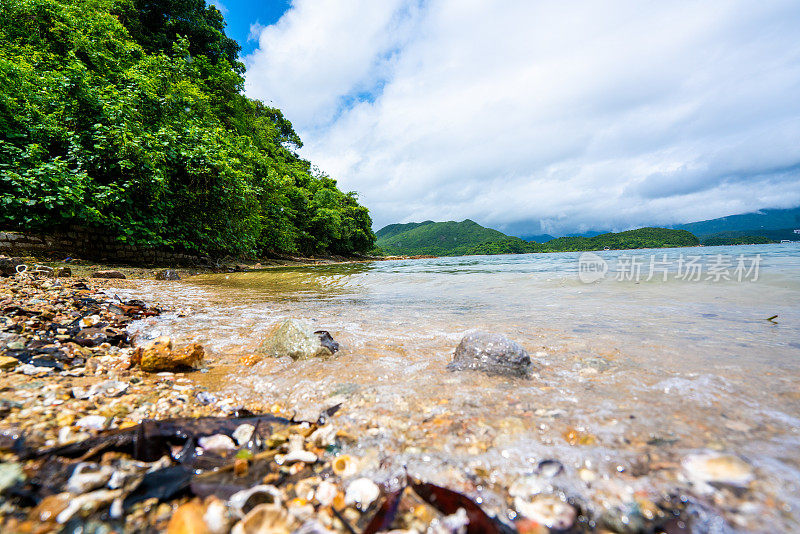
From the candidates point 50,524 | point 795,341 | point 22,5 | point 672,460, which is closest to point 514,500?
point 672,460

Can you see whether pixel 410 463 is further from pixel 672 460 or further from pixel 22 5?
pixel 22 5

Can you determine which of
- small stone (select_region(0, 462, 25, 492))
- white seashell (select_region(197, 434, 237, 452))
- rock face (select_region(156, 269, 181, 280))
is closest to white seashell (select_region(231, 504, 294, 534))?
white seashell (select_region(197, 434, 237, 452))

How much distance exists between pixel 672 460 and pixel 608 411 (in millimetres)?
536

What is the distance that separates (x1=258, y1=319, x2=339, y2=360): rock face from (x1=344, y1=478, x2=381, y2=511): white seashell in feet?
6.36

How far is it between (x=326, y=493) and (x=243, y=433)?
28.6 inches

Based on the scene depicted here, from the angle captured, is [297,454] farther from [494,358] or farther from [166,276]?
[166,276]

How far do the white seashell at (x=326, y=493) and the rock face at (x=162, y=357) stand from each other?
7.09ft

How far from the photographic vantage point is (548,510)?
47.6 inches

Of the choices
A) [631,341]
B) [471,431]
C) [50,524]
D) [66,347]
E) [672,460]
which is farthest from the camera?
[631,341]

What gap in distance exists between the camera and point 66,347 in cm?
280

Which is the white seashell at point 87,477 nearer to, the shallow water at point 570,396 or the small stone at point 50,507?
the small stone at point 50,507

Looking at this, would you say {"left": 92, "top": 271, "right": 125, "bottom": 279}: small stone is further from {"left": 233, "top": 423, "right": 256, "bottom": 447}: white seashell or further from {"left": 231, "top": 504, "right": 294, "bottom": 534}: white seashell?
{"left": 231, "top": 504, "right": 294, "bottom": 534}: white seashell

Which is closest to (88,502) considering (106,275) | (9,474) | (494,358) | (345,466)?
(9,474)

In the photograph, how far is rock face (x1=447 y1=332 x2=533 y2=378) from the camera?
270cm
